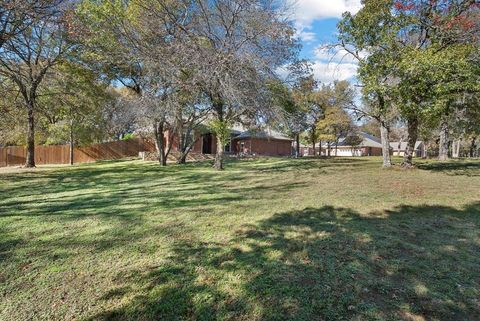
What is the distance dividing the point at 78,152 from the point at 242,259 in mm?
29267

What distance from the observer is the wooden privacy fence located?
84.4 ft

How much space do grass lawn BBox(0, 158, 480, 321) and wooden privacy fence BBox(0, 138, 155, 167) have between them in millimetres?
23183

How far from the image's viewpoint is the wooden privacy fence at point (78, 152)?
25.7 m

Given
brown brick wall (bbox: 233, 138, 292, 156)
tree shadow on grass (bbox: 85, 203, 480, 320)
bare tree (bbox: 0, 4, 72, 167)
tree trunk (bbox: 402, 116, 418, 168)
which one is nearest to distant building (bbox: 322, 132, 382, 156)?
brown brick wall (bbox: 233, 138, 292, 156)

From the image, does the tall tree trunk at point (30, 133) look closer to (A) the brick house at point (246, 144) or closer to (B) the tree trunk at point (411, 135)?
(A) the brick house at point (246, 144)

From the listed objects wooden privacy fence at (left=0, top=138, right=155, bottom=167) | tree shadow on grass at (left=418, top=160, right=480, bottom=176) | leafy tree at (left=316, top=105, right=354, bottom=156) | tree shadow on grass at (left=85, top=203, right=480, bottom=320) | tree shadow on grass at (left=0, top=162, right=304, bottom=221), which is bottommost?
tree shadow on grass at (left=85, top=203, right=480, bottom=320)

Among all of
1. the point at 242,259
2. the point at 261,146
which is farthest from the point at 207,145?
the point at 242,259

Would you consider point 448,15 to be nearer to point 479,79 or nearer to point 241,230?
point 479,79

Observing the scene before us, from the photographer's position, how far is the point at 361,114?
14500 mm

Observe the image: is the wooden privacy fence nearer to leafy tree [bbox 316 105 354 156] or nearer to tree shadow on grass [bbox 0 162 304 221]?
leafy tree [bbox 316 105 354 156]

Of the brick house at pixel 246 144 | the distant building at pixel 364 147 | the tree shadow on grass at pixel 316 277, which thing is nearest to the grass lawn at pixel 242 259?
the tree shadow on grass at pixel 316 277

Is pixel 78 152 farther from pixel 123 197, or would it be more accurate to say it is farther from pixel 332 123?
pixel 332 123

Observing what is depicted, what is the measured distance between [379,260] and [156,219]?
11.6 ft

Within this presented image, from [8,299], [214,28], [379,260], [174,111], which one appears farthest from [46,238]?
[214,28]
